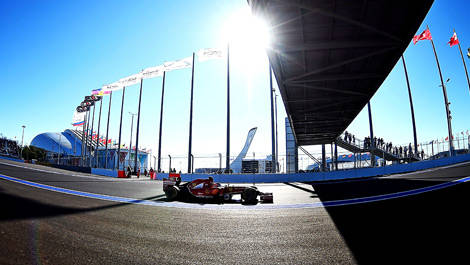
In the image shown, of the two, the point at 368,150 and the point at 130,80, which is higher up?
the point at 130,80

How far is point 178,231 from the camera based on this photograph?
11.2 feet

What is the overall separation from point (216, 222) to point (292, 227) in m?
1.41

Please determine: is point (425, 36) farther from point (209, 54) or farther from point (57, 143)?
point (57, 143)

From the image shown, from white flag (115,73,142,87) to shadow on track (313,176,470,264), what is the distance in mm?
33022

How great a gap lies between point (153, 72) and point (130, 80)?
6.00m

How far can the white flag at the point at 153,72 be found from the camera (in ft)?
92.7

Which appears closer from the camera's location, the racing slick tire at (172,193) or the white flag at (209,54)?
the racing slick tire at (172,193)

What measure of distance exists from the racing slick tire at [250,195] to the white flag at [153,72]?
1006 inches

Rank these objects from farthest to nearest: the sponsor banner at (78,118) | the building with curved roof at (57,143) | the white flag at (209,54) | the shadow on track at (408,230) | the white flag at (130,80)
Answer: the building with curved roof at (57,143) → the sponsor banner at (78,118) → the white flag at (130,80) → the white flag at (209,54) → the shadow on track at (408,230)

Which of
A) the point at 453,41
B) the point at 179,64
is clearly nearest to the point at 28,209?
the point at 179,64

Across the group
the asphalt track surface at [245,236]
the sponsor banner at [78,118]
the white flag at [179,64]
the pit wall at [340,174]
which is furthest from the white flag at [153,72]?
the asphalt track surface at [245,236]

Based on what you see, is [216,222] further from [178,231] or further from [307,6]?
[307,6]

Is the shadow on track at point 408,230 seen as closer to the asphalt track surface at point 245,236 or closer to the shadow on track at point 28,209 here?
the asphalt track surface at point 245,236

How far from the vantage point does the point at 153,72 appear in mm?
28859
